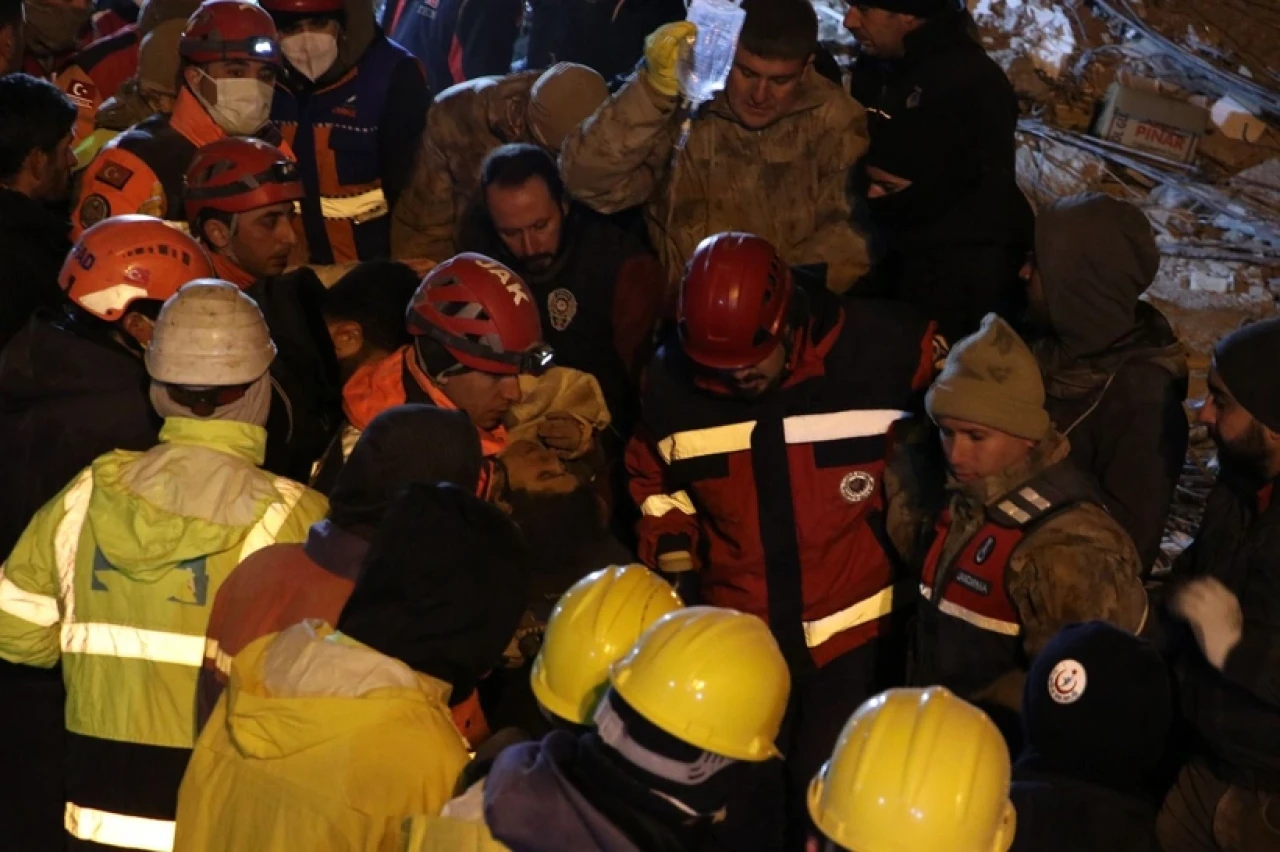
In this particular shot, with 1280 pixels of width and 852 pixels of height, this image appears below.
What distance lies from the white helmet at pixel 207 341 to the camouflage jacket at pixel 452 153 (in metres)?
Answer: 2.17

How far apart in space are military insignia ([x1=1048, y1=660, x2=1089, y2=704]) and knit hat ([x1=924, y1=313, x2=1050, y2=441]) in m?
0.83

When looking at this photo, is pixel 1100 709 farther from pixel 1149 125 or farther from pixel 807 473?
pixel 1149 125

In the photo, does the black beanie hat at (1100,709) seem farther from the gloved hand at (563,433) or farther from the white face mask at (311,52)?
the white face mask at (311,52)

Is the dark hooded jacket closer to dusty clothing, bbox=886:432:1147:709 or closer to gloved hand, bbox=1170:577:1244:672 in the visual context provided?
dusty clothing, bbox=886:432:1147:709

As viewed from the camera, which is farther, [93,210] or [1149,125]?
[1149,125]

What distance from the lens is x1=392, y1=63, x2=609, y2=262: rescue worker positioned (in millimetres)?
6285

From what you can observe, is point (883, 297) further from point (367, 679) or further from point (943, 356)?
point (367, 679)

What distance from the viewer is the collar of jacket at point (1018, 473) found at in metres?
4.21

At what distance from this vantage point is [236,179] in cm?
550

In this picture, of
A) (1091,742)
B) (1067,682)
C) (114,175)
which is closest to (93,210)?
(114,175)

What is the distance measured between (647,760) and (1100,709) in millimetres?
1182

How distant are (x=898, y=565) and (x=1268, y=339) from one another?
137cm

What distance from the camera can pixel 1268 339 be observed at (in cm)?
414

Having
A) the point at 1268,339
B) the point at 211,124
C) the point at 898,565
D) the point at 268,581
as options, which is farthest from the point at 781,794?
the point at 211,124
